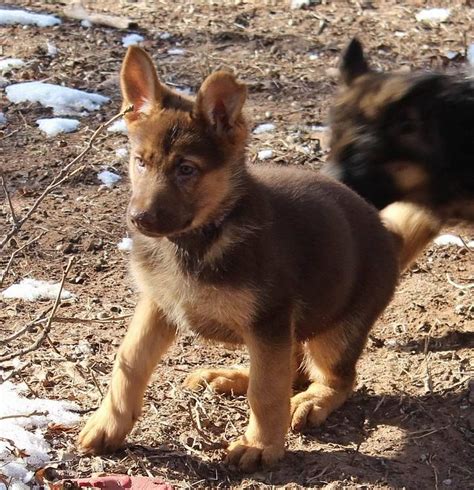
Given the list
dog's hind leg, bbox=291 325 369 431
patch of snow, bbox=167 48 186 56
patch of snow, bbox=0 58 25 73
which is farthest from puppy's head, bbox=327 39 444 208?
patch of snow, bbox=0 58 25 73

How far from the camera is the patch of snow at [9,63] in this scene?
9.56 meters

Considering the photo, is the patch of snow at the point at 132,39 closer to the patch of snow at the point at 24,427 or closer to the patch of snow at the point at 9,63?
the patch of snow at the point at 9,63

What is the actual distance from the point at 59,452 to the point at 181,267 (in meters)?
1.01

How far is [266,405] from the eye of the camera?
467cm

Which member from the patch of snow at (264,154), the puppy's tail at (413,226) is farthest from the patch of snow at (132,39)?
the puppy's tail at (413,226)

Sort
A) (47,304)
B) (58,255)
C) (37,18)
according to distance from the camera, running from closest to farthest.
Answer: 1. (47,304)
2. (58,255)
3. (37,18)

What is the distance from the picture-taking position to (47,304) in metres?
6.31

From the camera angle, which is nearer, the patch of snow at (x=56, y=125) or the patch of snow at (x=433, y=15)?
the patch of snow at (x=56, y=125)

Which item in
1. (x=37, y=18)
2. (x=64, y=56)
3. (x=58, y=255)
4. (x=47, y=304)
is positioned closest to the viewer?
(x=47, y=304)

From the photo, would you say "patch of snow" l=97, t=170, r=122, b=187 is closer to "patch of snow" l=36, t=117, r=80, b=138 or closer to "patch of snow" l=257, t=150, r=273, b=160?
"patch of snow" l=36, t=117, r=80, b=138

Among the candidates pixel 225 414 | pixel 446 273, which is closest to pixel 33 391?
pixel 225 414

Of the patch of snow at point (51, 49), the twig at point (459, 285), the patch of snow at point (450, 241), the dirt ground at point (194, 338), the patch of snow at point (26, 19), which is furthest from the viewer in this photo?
the patch of snow at point (26, 19)

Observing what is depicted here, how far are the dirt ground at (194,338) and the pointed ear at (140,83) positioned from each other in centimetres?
116

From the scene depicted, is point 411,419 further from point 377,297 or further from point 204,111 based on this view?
point 204,111
